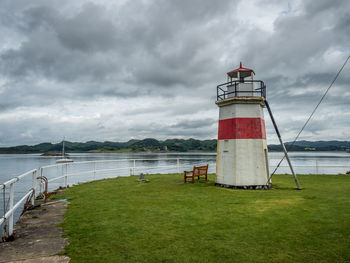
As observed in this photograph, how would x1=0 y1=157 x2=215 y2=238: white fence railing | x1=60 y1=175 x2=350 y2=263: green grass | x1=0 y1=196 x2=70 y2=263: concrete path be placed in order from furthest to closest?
x1=0 y1=157 x2=215 y2=238: white fence railing → x1=60 y1=175 x2=350 y2=263: green grass → x1=0 y1=196 x2=70 y2=263: concrete path

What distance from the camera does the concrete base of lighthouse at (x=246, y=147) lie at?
414 inches

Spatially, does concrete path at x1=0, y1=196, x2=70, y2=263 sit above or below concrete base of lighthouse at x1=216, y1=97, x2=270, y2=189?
below

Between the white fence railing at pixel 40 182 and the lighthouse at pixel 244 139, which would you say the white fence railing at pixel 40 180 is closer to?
the white fence railing at pixel 40 182

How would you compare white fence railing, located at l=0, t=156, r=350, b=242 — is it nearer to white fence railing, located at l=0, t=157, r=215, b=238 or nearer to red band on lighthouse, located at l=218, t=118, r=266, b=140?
white fence railing, located at l=0, t=157, r=215, b=238

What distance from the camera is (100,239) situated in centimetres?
442

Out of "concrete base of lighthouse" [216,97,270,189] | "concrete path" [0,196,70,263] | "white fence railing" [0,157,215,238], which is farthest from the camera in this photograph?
"concrete base of lighthouse" [216,97,270,189]

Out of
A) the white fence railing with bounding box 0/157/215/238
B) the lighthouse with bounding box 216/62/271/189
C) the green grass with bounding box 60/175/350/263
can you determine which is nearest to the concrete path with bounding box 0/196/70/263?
the green grass with bounding box 60/175/350/263

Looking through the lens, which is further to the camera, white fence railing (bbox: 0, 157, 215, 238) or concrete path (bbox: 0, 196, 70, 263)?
white fence railing (bbox: 0, 157, 215, 238)

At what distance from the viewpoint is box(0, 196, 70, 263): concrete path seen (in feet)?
12.1

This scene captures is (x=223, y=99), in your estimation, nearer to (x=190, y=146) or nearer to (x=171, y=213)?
(x=171, y=213)

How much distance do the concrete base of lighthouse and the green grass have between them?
95.3 inches

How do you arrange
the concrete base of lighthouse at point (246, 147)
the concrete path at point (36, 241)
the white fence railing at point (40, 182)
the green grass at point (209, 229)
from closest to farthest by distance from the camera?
the concrete path at point (36, 241) < the green grass at point (209, 229) < the white fence railing at point (40, 182) < the concrete base of lighthouse at point (246, 147)

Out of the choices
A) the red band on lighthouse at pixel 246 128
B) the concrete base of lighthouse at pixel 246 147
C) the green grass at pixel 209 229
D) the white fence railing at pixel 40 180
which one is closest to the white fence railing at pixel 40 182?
the white fence railing at pixel 40 180

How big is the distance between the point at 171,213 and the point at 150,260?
8.80 ft
